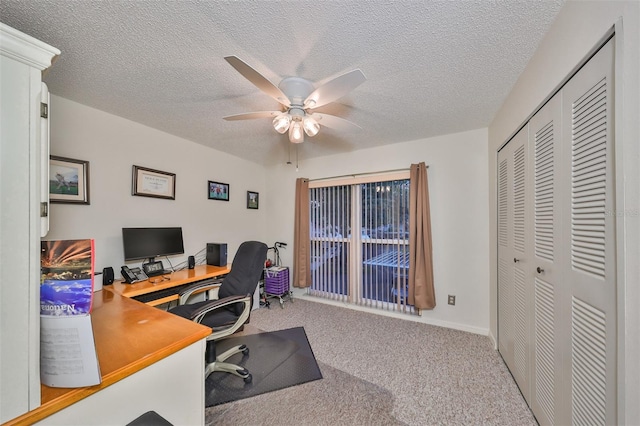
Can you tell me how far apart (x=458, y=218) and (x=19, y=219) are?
3380 millimetres

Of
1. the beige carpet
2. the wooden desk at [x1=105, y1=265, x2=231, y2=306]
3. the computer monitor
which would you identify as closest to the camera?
the beige carpet

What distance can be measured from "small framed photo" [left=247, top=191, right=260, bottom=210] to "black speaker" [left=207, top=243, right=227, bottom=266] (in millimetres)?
1052

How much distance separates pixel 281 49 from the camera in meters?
1.46

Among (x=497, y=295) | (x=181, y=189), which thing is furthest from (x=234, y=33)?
(x=497, y=295)

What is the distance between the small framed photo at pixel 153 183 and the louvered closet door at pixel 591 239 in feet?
11.8

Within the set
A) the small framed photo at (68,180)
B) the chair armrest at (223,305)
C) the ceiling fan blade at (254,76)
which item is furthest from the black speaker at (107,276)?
the ceiling fan blade at (254,76)

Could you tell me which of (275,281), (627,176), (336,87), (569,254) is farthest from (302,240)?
(627,176)

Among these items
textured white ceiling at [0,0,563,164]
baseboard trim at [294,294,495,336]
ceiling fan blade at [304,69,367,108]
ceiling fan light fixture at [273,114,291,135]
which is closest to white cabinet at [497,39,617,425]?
textured white ceiling at [0,0,563,164]

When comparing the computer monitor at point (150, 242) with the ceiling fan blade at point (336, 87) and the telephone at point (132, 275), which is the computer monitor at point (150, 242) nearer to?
the telephone at point (132, 275)

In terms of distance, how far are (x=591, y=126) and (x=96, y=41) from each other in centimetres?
269

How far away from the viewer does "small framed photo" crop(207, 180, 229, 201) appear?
3398 millimetres

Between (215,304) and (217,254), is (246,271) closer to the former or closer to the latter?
(215,304)

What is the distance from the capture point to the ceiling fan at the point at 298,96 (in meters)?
1.37

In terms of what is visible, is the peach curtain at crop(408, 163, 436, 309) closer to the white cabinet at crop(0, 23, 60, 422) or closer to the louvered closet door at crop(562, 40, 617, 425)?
the louvered closet door at crop(562, 40, 617, 425)
